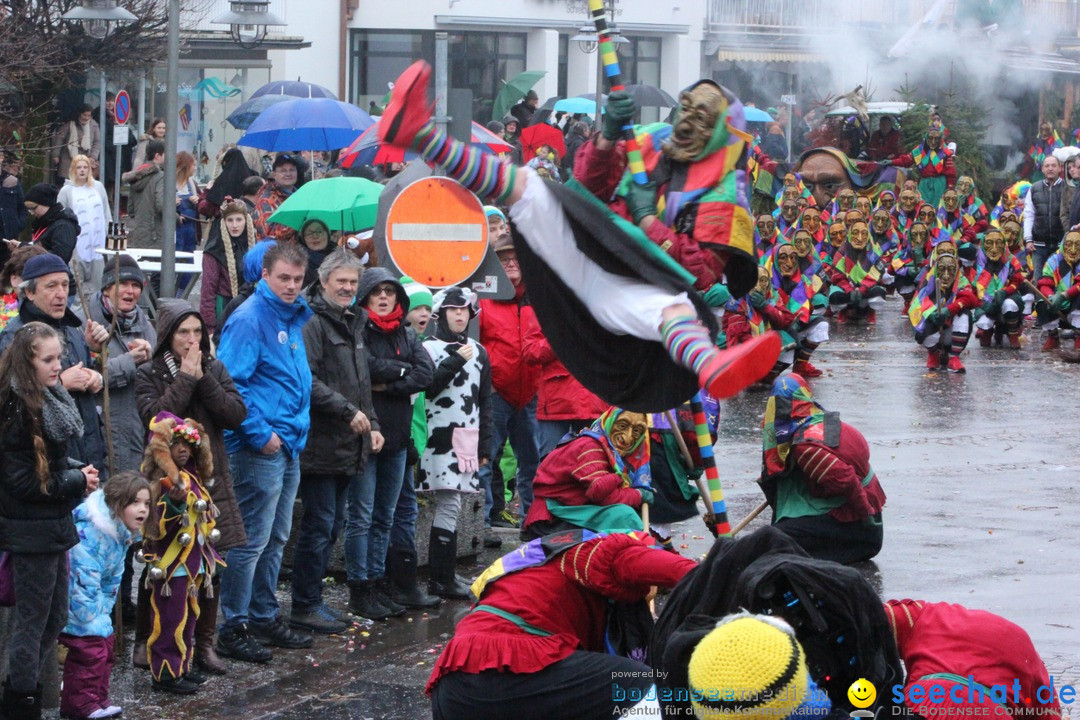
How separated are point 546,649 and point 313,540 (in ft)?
9.98

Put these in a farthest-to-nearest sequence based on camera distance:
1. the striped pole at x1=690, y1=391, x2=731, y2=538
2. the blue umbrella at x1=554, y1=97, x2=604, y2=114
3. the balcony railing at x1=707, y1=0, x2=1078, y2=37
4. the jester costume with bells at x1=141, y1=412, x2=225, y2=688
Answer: the balcony railing at x1=707, y1=0, x2=1078, y2=37, the blue umbrella at x1=554, y1=97, x2=604, y2=114, the jester costume with bells at x1=141, y1=412, x2=225, y2=688, the striped pole at x1=690, y1=391, x2=731, y2=538

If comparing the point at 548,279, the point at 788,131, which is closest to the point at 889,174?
the point at 788,131

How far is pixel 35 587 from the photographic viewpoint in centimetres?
658

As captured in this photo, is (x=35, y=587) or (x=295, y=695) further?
(x=295, y=695)

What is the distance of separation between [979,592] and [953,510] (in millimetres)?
2191

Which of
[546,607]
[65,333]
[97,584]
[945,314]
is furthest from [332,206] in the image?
[945,314]

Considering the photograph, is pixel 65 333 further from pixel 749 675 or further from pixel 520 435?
pixel 749 675

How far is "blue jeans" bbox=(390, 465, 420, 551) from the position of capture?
28.4ft

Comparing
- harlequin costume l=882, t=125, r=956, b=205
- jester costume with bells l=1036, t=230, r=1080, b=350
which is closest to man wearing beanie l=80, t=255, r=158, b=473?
jester costume with bells l=1036, t=230, r=1080, b=350

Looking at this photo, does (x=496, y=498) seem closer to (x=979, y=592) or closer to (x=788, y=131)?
(x=979, y=592)

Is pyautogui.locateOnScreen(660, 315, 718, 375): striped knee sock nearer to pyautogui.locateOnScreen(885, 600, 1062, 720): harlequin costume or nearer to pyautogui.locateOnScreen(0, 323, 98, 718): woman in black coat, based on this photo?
pyautogui.locateOnScreen(885, 600, 1062, 720): harlequin costume

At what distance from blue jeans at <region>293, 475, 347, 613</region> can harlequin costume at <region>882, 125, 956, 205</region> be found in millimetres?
20949

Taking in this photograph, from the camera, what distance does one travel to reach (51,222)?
12.6 metres

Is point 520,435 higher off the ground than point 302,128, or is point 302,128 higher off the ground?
point 302,128
